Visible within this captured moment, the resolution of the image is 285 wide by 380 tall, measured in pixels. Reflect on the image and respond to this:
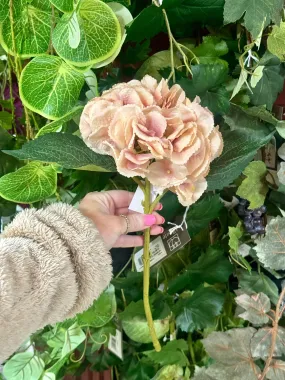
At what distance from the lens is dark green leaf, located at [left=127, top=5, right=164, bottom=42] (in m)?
0.68

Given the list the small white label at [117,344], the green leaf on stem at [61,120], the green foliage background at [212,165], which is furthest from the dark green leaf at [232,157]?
the small white label at [117,344]

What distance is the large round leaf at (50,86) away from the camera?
0.70 meters

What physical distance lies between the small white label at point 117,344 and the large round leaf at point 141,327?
0.35 feet

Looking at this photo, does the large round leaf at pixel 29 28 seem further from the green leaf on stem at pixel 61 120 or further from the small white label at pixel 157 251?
the small white label at pixel 157 251

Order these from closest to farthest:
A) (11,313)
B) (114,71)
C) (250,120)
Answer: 1. (11,313)
2. (250,120)
3. (114,71)

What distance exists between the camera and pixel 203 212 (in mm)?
774

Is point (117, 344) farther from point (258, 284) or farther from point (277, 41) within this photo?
point (277, 41)

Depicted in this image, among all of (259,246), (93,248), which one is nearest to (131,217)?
(93,248)

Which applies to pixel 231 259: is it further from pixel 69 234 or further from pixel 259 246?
pixel 69 234

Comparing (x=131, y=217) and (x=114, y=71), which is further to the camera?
(x=114, y=71)

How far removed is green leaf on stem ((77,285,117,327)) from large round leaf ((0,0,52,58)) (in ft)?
1.48

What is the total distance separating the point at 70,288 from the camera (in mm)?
663

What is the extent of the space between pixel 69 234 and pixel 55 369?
0.41 m

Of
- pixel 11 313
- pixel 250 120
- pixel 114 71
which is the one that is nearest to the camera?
pixel 11 313
